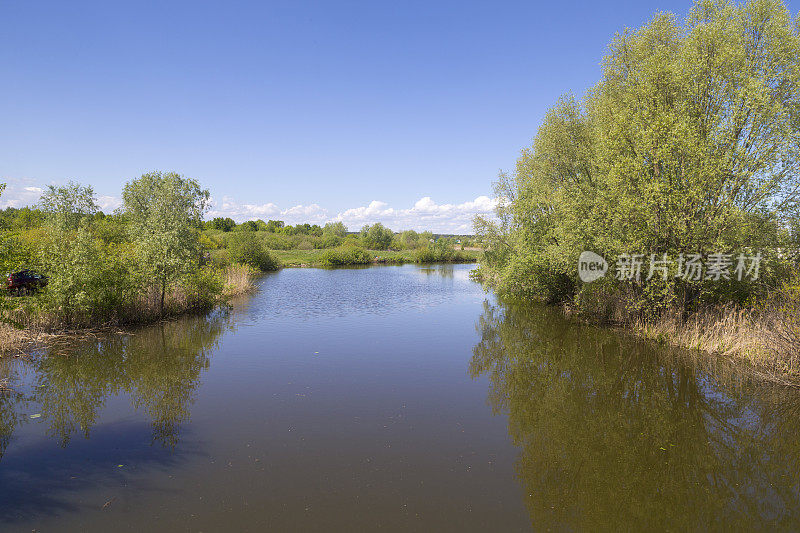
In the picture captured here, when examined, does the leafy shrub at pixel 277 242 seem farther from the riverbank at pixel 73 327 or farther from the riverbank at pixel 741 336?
the riverbank at pixel 741 336

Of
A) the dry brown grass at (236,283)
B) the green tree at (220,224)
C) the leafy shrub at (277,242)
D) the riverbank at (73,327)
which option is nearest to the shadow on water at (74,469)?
the riverbank at (73,327)

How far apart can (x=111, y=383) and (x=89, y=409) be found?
199 centimetres

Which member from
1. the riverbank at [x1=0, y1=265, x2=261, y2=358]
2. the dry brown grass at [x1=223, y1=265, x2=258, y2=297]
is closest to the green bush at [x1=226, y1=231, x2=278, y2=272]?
the dry brown grass at [x1=223, y1=265, x2=258, y2=297]

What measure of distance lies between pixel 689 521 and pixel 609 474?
1490mm

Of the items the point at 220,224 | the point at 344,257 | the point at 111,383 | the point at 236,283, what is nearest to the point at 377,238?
the point at 344,257

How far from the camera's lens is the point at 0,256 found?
1177 cm

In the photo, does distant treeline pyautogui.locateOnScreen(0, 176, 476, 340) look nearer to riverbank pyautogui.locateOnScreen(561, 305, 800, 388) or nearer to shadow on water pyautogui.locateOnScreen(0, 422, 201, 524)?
shadow on water pyautogui.locateOnScreen(0, 422, 201, 524)

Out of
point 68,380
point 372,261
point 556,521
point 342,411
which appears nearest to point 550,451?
point 556,521

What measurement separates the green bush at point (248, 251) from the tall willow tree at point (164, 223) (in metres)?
17.4

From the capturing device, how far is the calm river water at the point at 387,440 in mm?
6660

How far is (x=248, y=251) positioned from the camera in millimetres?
60281

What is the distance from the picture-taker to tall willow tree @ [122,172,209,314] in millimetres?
21094

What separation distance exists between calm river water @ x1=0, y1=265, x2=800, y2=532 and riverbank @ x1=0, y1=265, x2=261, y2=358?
51.7 inches

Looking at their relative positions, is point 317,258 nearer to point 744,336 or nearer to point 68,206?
point 68,206
